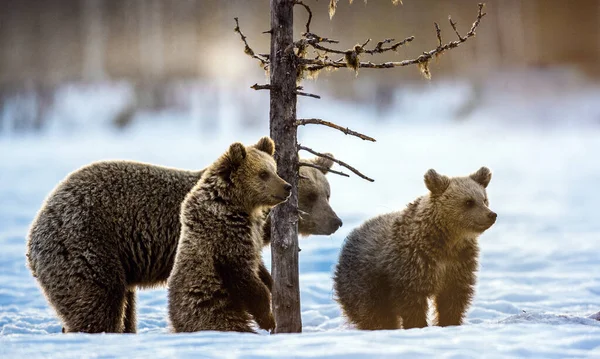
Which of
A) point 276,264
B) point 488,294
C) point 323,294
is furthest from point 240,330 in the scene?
point 488,294

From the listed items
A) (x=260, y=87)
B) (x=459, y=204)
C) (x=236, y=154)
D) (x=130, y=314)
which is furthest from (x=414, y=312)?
(x=130, y=314)

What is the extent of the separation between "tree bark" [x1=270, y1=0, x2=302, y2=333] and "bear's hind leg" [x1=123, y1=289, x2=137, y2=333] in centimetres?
208

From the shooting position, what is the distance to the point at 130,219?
8.53 meters

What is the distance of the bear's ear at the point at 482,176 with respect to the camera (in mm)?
9062

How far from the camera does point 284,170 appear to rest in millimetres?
8125

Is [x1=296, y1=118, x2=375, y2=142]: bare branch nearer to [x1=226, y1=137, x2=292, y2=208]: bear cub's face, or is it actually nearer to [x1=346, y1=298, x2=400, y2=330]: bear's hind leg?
[x1=226, y1=137, x2=292, y2=208]: bear cub's face

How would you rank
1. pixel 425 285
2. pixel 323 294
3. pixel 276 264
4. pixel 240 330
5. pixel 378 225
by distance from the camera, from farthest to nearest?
1. pixel 323 294
2. pixel 378 225
3. pixel 425 285
4. pixel 276 264
5. pixel 240 330

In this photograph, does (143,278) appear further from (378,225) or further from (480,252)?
(480,252)

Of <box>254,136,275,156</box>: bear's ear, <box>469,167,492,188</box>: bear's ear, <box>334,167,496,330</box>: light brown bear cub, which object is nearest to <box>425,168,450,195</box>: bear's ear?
<box>334,167,496,330</box>: light brown bear cub

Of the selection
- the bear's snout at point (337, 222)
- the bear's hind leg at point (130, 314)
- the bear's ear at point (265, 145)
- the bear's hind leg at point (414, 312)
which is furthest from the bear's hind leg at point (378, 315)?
the bear's hind leg at point (130, 314)

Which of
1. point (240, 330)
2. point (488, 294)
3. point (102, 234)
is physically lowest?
point (488, 294)

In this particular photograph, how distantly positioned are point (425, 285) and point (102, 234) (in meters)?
3.53

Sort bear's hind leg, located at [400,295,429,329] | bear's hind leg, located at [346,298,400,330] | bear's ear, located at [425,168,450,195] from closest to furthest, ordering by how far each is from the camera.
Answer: bear's hind leg, located at [400,295,429,329], bear's ear, located at [425,168,450,195], bear's hind leg, located at [346,298,400,330]

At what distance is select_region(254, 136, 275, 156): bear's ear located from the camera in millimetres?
7852
